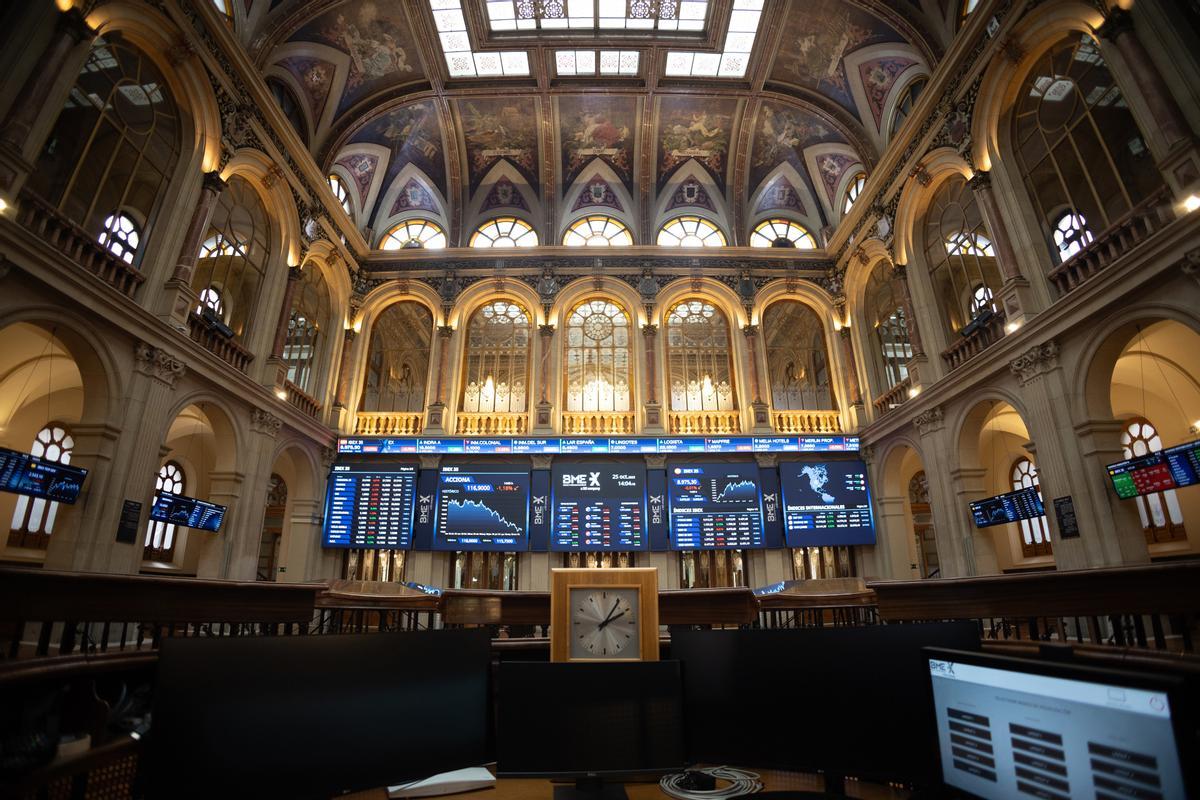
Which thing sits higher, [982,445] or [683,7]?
[683,7]

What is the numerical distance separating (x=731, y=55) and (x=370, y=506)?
52.3ft

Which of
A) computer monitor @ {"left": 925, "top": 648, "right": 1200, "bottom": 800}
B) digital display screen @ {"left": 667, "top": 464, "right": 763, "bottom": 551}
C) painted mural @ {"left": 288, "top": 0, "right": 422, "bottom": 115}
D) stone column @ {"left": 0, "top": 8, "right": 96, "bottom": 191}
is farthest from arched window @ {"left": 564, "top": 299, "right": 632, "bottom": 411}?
computer monitor @ {"left": 925, "top": 648, "right": 1200, "bottom": 800}

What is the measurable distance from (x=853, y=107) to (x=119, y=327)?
1752 centimetres

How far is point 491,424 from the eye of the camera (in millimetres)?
16062

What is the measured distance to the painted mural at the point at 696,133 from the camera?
56.4ft

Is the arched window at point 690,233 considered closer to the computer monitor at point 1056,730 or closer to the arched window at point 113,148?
the arched window at point 113,148

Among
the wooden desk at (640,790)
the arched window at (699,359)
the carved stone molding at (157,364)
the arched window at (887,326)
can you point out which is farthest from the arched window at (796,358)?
the wooden desk at (640,790)

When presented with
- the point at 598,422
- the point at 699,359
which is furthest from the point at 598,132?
the point at 598,422

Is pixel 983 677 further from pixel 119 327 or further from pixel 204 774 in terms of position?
pixel 119 327

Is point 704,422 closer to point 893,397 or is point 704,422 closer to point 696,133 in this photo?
point 893,397

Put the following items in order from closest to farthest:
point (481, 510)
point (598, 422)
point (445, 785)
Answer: point (445, 785) → point (481, 510) → point (598, 422)

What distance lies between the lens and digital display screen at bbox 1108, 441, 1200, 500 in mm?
7570

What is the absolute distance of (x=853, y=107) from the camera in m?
15.5

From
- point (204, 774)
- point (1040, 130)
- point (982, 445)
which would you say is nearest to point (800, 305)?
point (982, 445)
